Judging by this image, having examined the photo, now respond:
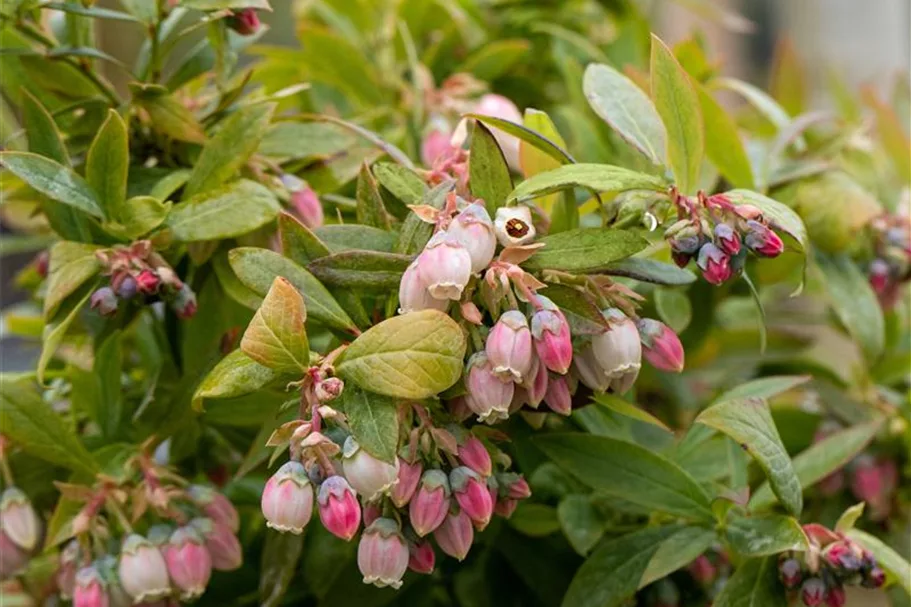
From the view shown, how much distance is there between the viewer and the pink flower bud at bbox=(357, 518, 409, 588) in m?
0.45

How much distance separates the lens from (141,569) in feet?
1.73

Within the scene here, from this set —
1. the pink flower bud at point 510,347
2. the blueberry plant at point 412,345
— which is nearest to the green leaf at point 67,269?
the blueberry plant at point 412,345

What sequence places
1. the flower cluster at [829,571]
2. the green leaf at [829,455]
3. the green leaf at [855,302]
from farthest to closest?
the green leaf at [855,302] → the green leaf at [829,455] → the flower cluster at [829,571]

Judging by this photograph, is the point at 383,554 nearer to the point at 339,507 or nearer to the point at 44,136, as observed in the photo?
the point at 339,507

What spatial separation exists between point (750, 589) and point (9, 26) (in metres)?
0.49

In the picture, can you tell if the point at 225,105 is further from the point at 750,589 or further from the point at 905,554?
the point at 905,554

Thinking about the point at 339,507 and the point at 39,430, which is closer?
the point at 339,507

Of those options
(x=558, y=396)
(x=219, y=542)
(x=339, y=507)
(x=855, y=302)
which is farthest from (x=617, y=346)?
(x=855, y=302)

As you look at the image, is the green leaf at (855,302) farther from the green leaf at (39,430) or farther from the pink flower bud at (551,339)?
the green leaf at (39,430)

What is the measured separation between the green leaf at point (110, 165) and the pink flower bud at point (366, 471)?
21 centimetres

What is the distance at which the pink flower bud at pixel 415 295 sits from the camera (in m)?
0.43

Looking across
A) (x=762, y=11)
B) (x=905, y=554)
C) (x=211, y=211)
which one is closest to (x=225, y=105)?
(x=211, y=211)

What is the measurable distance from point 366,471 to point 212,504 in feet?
0.58

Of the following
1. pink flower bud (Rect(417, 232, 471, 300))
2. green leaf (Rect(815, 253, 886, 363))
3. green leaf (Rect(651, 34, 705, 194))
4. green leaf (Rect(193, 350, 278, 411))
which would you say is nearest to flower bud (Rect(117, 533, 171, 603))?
green leaf (Rect(193, 350, 278, 411))
